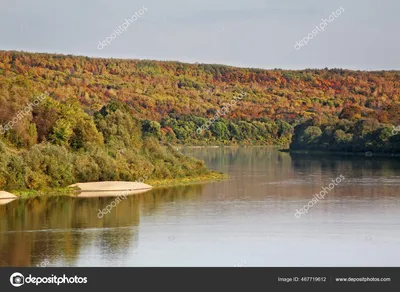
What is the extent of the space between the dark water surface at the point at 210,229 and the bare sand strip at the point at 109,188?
50.4 inches

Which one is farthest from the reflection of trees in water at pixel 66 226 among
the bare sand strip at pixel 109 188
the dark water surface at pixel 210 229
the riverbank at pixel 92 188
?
the bare sand strip at pixel 109 188

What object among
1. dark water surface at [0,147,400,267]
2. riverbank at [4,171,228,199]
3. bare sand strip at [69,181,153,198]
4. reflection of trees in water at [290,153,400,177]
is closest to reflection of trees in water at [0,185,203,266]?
dark water surface at [0,147,400,267]

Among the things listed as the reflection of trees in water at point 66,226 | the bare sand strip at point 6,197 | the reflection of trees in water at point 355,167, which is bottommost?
the reflection of trees in water at point 66,226

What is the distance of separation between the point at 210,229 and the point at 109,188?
1430 centimetres

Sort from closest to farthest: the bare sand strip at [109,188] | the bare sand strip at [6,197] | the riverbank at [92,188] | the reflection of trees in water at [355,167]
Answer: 1. the bare sand strip at [6,197]
2. the riverbank at [92,188]
3. the bare sand strip at [109,188]
4. the reflection of trees in water at [355,167]

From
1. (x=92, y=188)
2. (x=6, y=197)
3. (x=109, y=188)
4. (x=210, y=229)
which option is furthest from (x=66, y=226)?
(x=109, y=188)

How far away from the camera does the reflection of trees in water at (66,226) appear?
95.4ft

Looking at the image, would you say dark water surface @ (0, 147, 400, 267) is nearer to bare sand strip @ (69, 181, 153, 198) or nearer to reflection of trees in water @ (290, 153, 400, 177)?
bare sand strip @ (69, 181, 153, 198)

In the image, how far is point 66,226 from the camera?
34.9 m

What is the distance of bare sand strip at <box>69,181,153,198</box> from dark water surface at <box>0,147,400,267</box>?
4.20 ft

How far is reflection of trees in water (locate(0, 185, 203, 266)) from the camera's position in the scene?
1145 inches

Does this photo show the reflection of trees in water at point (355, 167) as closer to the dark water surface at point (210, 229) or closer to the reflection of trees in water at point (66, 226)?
the dark water surface at point (210, 229)

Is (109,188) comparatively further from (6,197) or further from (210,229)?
(210,229)
